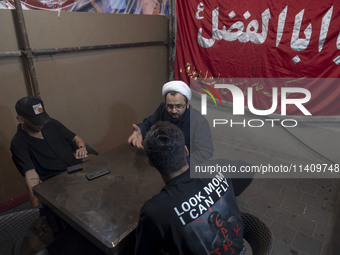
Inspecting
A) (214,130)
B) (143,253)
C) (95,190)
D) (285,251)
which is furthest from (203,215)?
(214,130)

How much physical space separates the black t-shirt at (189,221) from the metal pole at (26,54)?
2.59 meters

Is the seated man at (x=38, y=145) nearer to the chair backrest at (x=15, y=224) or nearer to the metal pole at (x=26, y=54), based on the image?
the chair backrest at (x=15, y=224)

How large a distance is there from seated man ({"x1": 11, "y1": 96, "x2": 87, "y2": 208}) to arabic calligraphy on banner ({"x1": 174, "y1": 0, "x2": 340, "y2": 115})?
304 centimetres

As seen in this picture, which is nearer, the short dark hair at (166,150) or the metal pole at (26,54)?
the short dark hair at (166,150)

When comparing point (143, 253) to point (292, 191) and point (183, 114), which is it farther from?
point (292, 191)

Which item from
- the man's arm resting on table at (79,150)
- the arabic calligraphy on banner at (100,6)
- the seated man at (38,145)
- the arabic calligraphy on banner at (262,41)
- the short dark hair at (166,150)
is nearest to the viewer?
the short dark hair at (166,150)

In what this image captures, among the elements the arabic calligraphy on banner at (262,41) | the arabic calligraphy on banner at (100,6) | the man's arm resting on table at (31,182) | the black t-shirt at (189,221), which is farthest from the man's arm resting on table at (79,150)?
the arabic calligraphy on banner at (262,41)

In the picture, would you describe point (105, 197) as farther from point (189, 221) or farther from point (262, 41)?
point (262, 41)

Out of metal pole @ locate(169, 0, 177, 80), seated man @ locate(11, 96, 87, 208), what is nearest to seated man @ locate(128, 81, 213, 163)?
seated man @ locate(11, 96, 87, 208)

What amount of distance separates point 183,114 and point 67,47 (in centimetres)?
198

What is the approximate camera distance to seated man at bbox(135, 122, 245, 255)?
1.34m

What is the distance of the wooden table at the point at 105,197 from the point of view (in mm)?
1599

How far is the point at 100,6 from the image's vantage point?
382 cm

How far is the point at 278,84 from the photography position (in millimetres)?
4301
